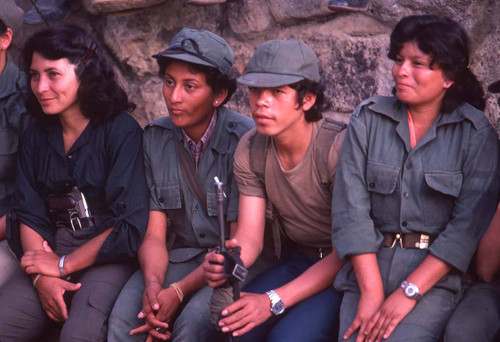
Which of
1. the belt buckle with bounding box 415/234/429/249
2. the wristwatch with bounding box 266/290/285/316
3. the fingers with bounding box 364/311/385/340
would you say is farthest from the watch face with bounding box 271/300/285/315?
the belt buckle with bounding box 415/234/429/249

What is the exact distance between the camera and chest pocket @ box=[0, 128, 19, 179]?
3.55 meters

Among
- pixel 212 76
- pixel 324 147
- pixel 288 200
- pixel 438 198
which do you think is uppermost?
pixel 212 76

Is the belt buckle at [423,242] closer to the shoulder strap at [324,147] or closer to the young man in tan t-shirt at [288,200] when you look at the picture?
the young man in tan t-shirt at [288,200]

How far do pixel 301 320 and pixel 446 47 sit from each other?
1198 mm

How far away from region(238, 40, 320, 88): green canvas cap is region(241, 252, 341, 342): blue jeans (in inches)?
34.3

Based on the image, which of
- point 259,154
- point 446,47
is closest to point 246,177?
point 259,154

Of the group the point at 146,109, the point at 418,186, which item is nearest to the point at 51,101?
the point at 146,109

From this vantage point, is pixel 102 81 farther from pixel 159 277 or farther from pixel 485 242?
pixel 485 242

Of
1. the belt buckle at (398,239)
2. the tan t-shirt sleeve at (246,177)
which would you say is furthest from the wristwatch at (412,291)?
the tan t-shirt sleeve at (246,177)

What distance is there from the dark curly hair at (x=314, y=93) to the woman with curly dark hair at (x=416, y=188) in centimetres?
22

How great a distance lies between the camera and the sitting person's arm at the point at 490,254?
2559mm

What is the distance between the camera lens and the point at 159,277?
307 centimetres

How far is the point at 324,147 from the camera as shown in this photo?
2904 millimetres

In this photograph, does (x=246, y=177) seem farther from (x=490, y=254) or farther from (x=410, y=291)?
(x=490, y=254)
